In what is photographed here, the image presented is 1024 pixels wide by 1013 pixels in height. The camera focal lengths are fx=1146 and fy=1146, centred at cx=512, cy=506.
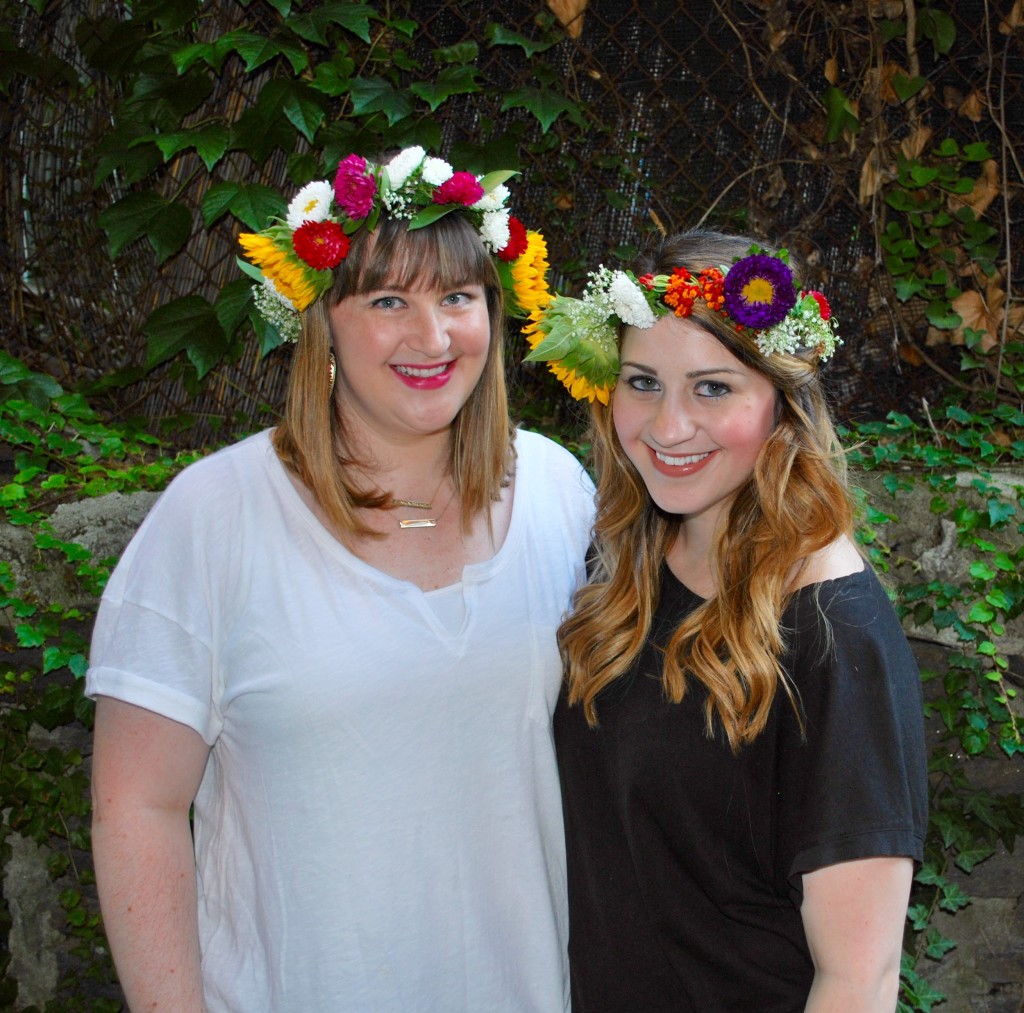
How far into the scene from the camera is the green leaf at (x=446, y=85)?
3.24 m

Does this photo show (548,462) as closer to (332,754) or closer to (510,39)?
(332,754)

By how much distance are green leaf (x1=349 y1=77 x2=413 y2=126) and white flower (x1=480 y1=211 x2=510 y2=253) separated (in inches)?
58.0

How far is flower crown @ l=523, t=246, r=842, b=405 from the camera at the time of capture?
5.44ft

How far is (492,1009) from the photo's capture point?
5.92 feet

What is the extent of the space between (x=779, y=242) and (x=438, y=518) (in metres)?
1.99

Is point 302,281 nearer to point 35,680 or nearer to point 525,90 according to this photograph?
point 35,680

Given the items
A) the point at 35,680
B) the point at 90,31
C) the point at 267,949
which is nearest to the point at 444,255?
the point at 267,949

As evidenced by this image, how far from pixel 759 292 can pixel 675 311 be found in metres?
0.13

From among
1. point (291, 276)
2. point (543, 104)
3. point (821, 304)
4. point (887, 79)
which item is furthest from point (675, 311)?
point (887, 79)

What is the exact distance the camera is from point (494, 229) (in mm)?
1926

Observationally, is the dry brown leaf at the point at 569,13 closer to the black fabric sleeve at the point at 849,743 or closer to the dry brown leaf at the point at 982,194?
the dry brown leaf at the point at 982,194

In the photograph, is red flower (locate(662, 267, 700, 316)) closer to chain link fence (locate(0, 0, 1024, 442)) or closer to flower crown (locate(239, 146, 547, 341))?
flower crown (locate(239, 146, 547, 341))

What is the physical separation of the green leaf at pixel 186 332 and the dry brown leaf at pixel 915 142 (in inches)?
83.8

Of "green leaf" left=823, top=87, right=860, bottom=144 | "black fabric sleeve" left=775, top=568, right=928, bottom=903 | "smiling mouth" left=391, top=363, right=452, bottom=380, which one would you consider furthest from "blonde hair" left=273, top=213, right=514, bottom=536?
"green leaf" left=823, top=87, right=860, bottom=144
